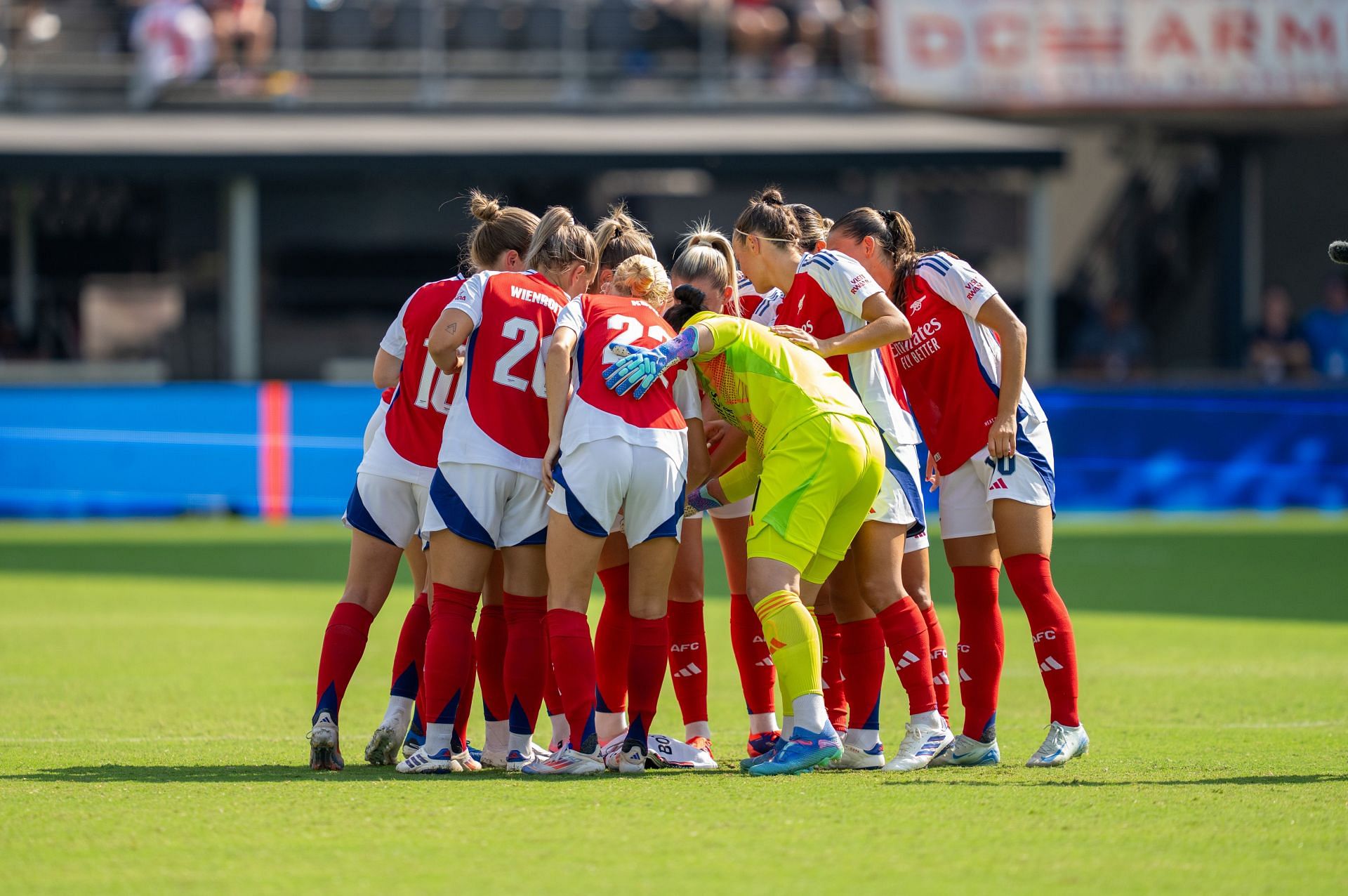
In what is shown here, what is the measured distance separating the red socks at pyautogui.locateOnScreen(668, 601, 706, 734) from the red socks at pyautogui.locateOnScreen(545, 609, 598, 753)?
49 centimetres

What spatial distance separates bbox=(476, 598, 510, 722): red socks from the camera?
625cm

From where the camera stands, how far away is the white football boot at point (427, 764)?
5.89 m

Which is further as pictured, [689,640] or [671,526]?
[689,640]

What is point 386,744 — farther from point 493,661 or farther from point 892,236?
point 892,236

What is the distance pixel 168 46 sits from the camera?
22.2m

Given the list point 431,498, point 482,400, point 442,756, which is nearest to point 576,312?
point 482,400

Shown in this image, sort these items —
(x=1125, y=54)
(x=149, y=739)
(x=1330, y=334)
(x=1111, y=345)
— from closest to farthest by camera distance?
(x=149, y=739) < (x=1330, y=334) < (x=1125, y=54) < (x=1111, y=345)

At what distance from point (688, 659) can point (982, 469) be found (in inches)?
50.4

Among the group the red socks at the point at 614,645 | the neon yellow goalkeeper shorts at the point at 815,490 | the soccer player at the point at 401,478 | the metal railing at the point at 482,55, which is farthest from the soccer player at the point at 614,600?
the metal railing at the point at 482,55

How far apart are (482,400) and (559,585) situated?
0.71 metres

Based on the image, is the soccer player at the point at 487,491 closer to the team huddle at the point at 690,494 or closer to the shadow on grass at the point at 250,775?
the team huddle at the point at 690,494

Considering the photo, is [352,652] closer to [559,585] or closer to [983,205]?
[559,585]

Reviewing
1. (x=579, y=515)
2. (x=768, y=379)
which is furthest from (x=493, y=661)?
(x=768, y=379)

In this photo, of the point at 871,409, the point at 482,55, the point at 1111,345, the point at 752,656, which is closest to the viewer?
the point at 871,409
